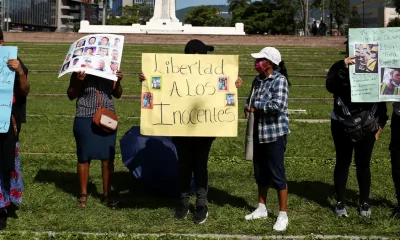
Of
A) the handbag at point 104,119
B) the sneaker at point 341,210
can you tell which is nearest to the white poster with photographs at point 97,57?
the handbag at point 104,119

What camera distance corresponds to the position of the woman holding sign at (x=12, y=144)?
5.79m

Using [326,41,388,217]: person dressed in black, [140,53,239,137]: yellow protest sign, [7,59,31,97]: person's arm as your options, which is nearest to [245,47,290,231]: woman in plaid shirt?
[140,53,239,137]: yellow protest sign

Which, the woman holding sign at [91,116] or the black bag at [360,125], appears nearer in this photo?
the black bag at [360,125]

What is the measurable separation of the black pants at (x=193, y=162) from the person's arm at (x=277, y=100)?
0.74 m

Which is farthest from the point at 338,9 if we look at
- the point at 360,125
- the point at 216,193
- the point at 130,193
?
the point at 360,125

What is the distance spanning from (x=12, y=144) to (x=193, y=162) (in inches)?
72.8

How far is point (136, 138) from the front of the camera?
723 cm

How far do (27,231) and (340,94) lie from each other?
3479mm

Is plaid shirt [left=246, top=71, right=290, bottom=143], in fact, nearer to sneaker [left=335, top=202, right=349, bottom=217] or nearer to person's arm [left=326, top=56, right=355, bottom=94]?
person's arm [left=326, top=56, right=355, bottom=94]

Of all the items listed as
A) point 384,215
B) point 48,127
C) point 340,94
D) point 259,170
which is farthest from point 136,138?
point 48,127

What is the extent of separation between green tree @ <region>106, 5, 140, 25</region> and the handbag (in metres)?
98.4

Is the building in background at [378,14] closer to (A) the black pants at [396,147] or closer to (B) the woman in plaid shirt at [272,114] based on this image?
(A) the black pants at [396,147]

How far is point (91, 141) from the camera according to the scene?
21.4 feet

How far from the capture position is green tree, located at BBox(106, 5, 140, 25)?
104 m
